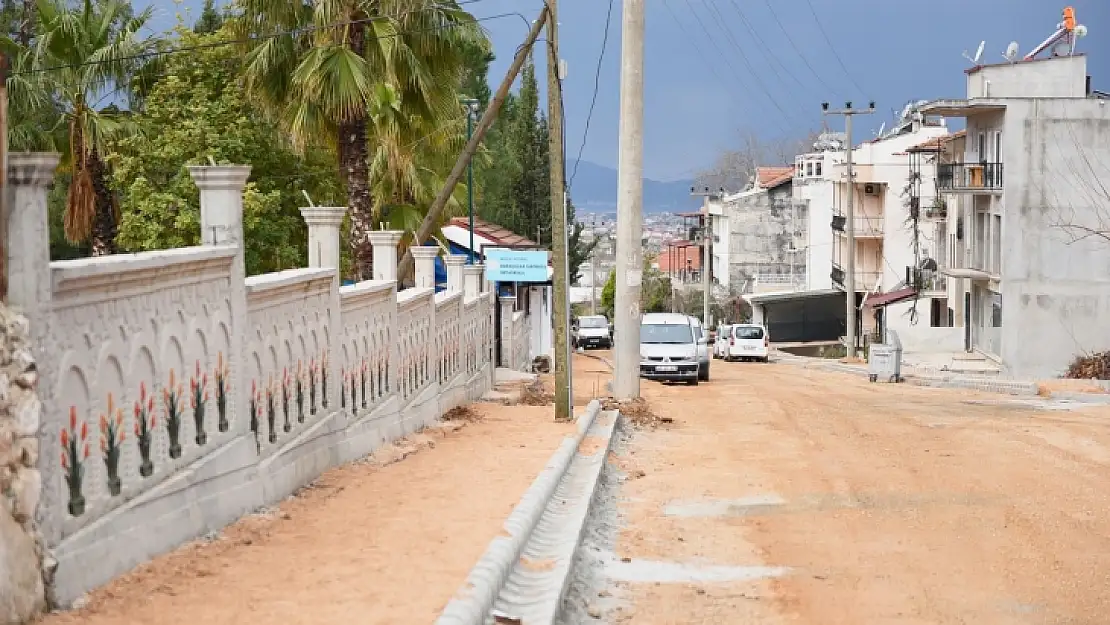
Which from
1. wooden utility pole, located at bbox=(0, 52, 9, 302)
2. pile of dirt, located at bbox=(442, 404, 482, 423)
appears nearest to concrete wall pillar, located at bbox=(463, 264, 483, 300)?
pile of dirt, located at bbox=(442, 404, 482, 423)

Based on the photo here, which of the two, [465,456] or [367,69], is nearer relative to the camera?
[465,456]

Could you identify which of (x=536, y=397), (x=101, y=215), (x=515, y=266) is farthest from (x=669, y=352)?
(x=101, y=215)

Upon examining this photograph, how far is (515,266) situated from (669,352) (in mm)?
9334

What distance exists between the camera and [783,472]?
1766 cm

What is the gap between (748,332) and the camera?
6169 cm

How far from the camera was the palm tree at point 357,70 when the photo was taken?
86.3 ft

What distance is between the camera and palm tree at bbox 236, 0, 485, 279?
26.3m

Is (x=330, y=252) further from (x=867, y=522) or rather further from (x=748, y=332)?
(x=748, y=332)

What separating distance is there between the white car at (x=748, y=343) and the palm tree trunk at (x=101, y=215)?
1343 inches

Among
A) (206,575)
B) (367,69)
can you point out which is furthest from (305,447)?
(367,69)

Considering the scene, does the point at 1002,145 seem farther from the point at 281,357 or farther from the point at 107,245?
the point at 281,357

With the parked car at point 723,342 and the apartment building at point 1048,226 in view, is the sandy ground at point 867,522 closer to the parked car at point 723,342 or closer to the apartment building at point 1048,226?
the apartment building at point 1048,226

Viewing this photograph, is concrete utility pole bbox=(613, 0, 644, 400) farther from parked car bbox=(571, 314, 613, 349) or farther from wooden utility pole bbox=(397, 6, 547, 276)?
parked car bbox=(571, 314, 613, 349)

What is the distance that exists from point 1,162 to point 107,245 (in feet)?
78.4
